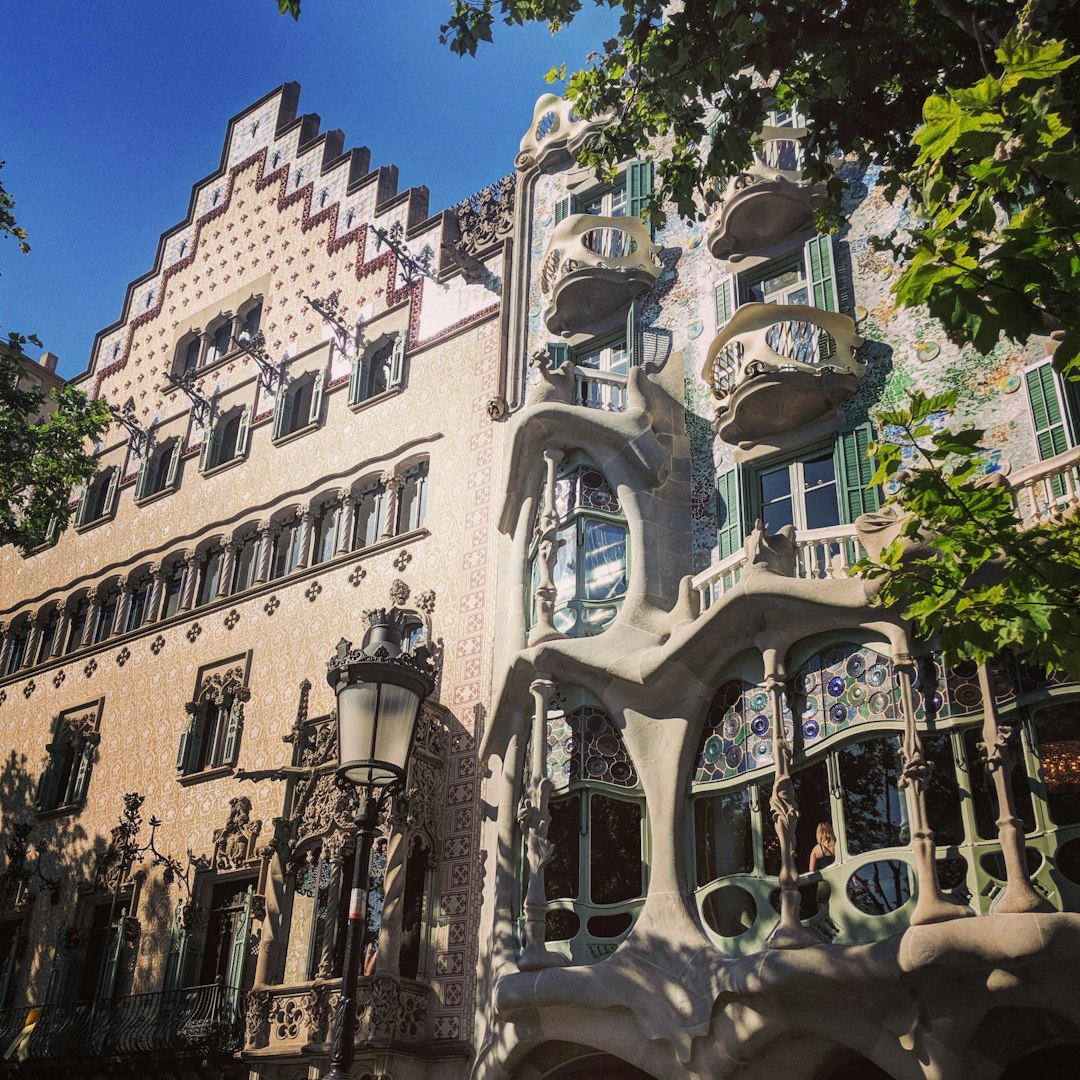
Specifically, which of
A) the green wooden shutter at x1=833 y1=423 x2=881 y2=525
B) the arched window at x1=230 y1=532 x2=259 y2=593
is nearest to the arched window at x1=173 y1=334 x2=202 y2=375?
the arched window at x1=230 y1=532 x2=259 y2=593

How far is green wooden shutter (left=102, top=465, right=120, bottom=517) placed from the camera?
25.2 metres

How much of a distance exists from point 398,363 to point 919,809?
12841mm

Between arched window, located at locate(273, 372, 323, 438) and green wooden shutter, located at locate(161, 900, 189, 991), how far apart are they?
8747 millimetres

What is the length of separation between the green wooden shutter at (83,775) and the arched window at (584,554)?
408 inches

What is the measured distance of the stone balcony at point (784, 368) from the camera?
14.3m

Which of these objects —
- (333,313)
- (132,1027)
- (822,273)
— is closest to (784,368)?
(822,273)

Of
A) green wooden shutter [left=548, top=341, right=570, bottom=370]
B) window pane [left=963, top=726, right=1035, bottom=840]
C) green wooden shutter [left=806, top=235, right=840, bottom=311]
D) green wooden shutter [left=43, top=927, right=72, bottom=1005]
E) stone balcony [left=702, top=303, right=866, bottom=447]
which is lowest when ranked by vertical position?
green wooden shutter [left=43, top=927, right=72, bottom=1005]

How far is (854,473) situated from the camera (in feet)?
45.5

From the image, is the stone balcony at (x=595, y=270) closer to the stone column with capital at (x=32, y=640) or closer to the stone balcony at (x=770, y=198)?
the stone balcony at (x=770, y=198)

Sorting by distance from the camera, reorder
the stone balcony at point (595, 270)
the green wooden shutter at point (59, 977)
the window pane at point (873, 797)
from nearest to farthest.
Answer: the window pane at point (873, 797)
the stone balcony at point (595, 270)
the green wooden shutter at point (59, 977)

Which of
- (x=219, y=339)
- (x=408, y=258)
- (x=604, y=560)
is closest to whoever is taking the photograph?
(x=604, y=560)

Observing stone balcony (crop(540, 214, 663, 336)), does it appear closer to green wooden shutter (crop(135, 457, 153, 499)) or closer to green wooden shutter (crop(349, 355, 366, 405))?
green wooden shutter (crop(349, 355, 366, 405))

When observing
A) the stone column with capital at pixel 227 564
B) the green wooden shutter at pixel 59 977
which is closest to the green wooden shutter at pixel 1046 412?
the stone column with capital at pixel 227 564

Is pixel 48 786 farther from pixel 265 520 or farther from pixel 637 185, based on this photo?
pixel 637 185
